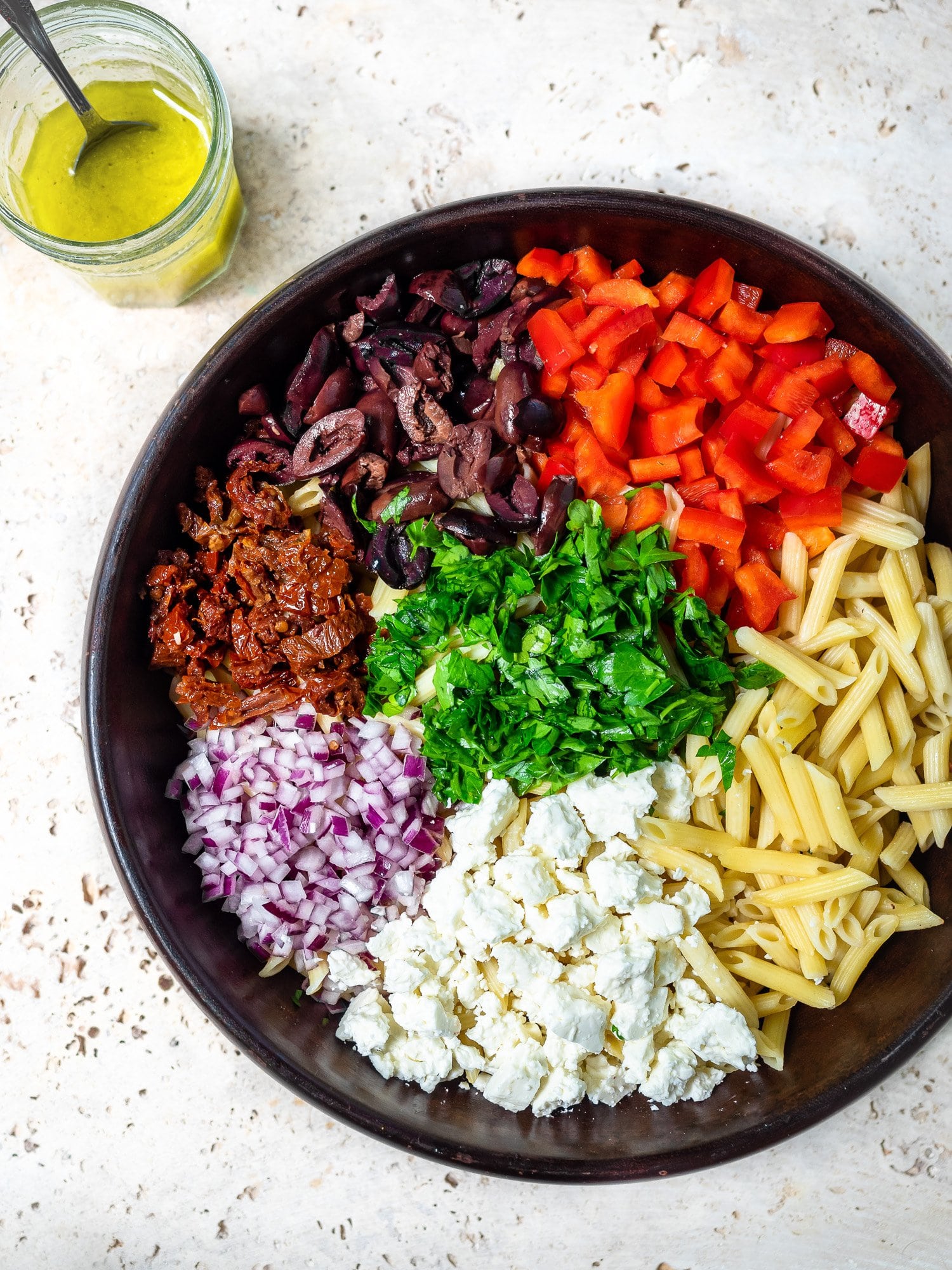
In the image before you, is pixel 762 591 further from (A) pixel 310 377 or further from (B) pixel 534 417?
(A) pixel 310 377

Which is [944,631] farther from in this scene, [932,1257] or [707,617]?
[932,1257]

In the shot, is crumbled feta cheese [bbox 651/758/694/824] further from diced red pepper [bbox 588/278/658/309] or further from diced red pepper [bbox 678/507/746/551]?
diced red pepper [bbox 588/278/658/309]

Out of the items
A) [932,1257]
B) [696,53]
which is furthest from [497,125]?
[932,1257]

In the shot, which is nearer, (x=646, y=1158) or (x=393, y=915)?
(x=646, y=1158)


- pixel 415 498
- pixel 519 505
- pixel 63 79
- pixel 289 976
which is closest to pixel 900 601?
pixel 519 505

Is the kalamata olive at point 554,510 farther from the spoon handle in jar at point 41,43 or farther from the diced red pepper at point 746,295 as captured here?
the spoon handle in jar at point 41,43

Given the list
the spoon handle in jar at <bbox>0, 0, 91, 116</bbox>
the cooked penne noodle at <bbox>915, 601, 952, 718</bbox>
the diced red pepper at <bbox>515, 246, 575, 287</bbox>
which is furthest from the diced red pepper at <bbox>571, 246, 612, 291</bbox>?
the spoon handle in jar at <bbox>0, 0, 91, 116</bbox>

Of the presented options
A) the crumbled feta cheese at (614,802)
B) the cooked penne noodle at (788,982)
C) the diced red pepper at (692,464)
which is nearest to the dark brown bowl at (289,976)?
the cooked penne noodle at (788,982)
